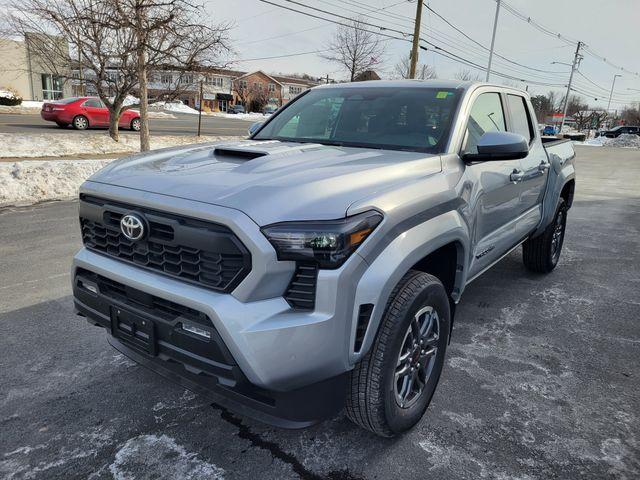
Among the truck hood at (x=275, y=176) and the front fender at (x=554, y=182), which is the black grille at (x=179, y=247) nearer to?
the truck hood at (x=275, y=176)

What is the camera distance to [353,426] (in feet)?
8.59

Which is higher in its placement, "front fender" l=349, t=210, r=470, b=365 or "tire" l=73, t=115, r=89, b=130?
"front fender" l=349, t=210, r=470, b=365

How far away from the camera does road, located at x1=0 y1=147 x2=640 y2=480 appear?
231 centimetres

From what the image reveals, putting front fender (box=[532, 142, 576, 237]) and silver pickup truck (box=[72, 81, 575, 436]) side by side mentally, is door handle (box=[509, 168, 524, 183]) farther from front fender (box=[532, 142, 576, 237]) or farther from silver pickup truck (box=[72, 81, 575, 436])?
front fender (box=[532, 142, 576, 237])

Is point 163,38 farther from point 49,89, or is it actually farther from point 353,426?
point 49,89

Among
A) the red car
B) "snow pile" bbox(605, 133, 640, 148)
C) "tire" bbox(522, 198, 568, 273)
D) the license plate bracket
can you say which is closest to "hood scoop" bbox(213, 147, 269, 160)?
the license plate bracket

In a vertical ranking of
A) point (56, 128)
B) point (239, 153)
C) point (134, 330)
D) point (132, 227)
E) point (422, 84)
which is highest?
point (422, 84)

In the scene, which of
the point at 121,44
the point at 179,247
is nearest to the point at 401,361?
the point at 179,247

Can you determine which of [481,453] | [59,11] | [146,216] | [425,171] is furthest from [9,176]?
[481,453]

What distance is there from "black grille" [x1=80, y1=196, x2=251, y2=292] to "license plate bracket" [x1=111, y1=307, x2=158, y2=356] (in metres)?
0.23

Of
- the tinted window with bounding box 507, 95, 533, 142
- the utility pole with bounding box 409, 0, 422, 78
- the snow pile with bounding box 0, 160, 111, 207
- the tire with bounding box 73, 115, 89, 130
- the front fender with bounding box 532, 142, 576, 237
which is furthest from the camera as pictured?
the utility pole with bounding box 409, 0, 422, 78

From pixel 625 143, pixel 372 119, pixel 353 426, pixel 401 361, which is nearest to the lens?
pixel 401 361

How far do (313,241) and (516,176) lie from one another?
7.83 ft

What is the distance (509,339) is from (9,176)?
26.4 ft
